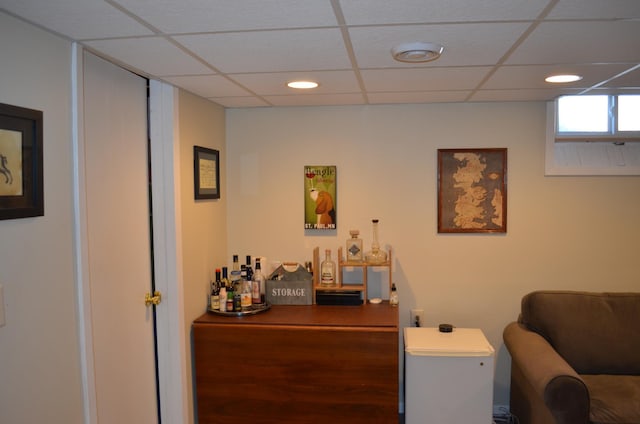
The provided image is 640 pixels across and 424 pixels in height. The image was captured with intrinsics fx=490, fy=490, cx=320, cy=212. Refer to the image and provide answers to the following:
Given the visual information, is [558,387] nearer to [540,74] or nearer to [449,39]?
[540,74]

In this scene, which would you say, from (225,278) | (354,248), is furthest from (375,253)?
(225,278)

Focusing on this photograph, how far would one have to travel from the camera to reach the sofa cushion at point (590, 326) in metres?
2.95

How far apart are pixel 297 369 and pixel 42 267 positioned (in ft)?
5.13

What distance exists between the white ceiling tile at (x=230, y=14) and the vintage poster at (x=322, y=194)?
5.81 ft

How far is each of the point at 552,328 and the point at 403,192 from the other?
1.27m

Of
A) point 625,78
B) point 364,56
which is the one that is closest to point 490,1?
point 364,56

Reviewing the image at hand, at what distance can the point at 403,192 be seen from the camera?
11.2 feet

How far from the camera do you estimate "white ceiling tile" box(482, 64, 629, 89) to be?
7.59 ft

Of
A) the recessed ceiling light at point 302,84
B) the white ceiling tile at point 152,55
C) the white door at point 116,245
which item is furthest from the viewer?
the recessed ceiling light at point 302,84

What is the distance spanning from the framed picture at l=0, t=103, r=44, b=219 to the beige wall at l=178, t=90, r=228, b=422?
1.05m

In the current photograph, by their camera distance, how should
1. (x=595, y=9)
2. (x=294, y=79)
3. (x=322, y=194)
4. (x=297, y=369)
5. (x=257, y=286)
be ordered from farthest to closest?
1. (x=322, y=194)
2. (x=257, y=286)
3. (x=297, y=369)
4. (x=294, y=79)
5. (x=595, y=9)

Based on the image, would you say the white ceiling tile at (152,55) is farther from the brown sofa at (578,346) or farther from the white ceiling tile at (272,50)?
the brown sofa at (578,346)

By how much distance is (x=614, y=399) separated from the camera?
2.55 m

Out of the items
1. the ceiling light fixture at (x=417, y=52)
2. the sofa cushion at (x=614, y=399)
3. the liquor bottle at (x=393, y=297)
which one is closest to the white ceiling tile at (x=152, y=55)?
the ceiling light fixture at (x=417, y=52)
